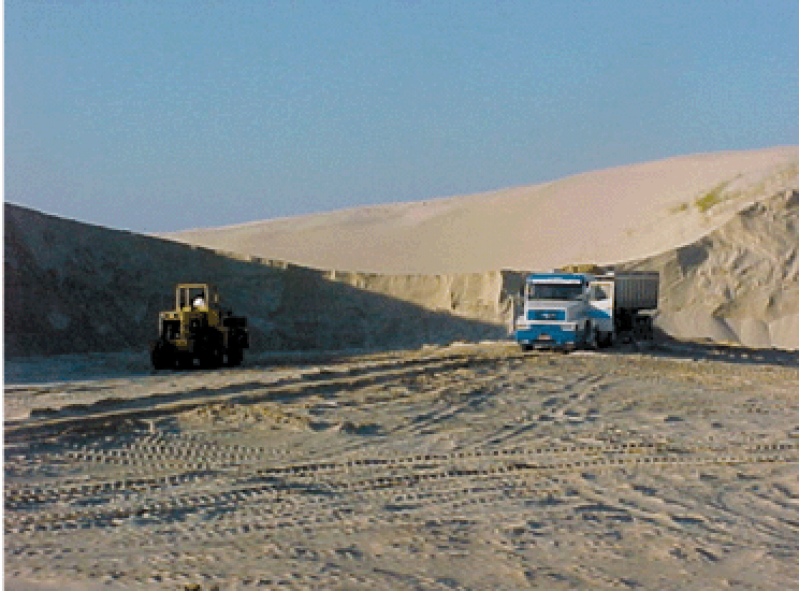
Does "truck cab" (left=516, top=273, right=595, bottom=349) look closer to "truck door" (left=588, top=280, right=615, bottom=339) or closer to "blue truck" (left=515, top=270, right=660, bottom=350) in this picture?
"blue truck" (left=515, top=270, right=660, bottom=350)

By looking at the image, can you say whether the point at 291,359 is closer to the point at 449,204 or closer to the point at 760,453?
the point at 760,453

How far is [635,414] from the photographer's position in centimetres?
1678

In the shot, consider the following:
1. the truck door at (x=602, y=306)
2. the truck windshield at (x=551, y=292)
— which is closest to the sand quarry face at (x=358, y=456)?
the truck door at (x=602, y=306)

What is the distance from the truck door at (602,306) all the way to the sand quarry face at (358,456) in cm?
136

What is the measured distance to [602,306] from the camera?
104 feet

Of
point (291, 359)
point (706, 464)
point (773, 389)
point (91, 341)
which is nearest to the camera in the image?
point (706, 464)

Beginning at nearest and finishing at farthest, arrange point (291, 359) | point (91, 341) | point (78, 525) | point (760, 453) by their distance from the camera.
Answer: point (78, 525), point (760, 453), point (291, 359), point (91, 341)

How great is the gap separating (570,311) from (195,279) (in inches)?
628

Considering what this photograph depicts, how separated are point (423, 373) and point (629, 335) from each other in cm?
1349

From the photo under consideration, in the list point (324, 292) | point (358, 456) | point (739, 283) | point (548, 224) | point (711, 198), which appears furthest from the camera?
point (548, 224)

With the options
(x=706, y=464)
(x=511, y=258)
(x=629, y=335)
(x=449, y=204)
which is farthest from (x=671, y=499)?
(x=449, y=204)

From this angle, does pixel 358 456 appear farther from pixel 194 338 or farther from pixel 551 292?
pixel 551 292

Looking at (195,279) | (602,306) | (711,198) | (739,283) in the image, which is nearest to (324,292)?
(195,279)

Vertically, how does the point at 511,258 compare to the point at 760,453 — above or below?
above
